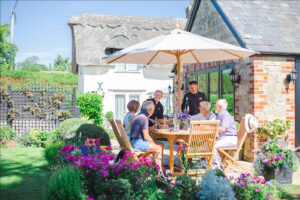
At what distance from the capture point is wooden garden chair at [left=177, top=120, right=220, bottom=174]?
5.43 metres

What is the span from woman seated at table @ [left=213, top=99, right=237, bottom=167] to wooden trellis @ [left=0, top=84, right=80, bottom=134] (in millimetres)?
6377

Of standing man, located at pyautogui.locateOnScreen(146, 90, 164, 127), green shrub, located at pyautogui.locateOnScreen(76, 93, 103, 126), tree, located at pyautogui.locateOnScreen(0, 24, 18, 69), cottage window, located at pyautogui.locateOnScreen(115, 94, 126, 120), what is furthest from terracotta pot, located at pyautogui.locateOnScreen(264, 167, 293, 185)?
tree, located at pyautogui.locateOnScreen(0, 24, 18, 69)

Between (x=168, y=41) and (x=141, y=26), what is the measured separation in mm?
18121

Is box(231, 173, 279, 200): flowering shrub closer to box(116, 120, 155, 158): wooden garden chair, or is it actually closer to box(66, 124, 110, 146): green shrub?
box(116, 120, 155, 158): wooden garden chair

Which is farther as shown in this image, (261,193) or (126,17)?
(126,17)

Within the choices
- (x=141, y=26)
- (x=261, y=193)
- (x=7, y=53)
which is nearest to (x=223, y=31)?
(x=261, y=193)

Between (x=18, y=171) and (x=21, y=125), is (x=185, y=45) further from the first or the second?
(x=21, y=125)

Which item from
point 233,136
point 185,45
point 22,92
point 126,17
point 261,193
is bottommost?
point 261,193

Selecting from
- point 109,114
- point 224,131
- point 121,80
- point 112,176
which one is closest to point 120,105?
point 121,80

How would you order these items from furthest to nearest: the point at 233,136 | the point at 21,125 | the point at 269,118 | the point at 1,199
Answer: the point at 21,125 → the point at 269,118 → the point at 233,136 → the point at 1,199

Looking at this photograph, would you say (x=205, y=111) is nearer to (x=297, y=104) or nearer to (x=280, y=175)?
(x=280, y=175)

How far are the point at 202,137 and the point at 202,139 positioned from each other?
0.04m

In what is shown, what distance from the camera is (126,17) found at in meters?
24.2

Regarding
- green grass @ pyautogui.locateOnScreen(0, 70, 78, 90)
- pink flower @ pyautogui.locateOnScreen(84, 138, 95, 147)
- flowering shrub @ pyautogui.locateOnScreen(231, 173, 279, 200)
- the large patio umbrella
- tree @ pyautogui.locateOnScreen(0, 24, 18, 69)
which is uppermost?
tree @ pyautogui.locateOnScreen(0, 24, 18, 69)
